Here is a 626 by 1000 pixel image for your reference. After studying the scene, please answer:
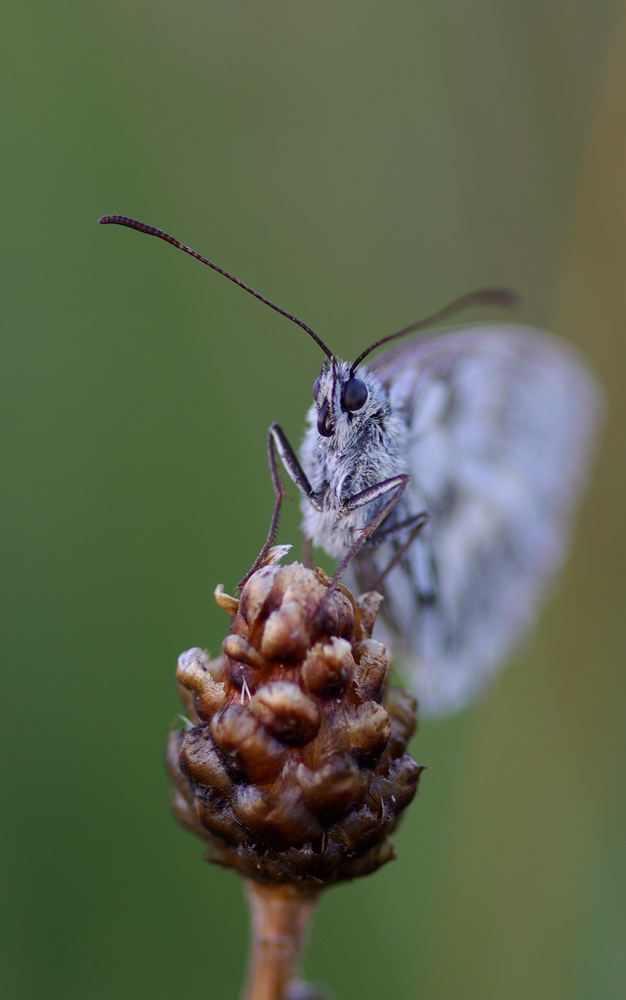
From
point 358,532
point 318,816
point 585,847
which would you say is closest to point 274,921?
point 318,816

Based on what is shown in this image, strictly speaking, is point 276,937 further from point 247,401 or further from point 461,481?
point 247,401

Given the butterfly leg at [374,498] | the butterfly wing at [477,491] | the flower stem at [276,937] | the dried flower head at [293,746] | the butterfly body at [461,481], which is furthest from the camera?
the butterfly wing at [477,491]

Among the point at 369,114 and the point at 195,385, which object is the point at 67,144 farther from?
the point at 369,114

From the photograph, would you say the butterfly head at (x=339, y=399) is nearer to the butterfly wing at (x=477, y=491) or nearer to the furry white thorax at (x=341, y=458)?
the furry white thorax at (x=341, y=458)

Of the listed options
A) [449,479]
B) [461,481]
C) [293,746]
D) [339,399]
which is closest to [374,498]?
[339,399]

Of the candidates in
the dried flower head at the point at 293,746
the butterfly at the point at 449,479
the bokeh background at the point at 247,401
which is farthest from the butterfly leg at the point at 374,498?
the bokeh background at the point at 247,401

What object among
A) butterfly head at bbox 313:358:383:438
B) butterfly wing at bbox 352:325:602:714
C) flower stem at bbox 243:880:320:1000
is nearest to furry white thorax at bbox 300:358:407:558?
butterfly head at bbox 313:358:383:438
